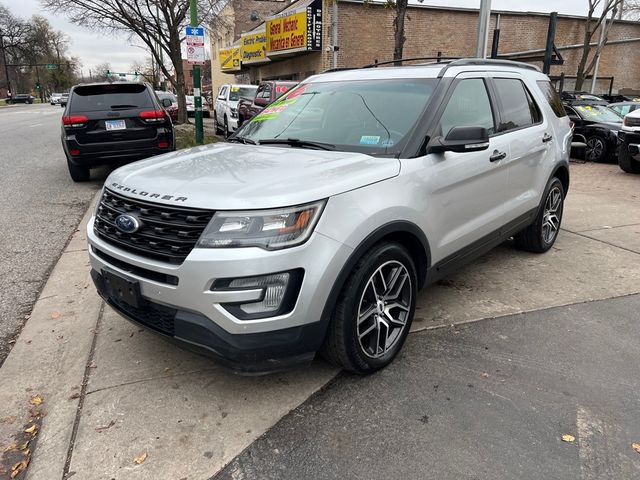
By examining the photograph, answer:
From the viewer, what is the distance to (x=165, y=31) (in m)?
20.1

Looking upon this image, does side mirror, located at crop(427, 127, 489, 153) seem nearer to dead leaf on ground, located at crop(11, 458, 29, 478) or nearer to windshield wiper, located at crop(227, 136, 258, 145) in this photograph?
windshield wiper, located at crop(227, 136, 258, 145)

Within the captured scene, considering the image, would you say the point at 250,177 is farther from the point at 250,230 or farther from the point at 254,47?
the point at 254,47

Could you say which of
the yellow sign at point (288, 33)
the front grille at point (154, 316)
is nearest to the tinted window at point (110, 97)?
the front grille at point (154, 316)

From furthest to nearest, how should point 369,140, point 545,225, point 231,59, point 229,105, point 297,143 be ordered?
point 231,59 → point 229,105 → point 545,225 → point 297,143 → point 369,140

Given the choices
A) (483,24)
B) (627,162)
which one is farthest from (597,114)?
(483,24)

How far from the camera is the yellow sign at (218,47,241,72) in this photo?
31.4 m

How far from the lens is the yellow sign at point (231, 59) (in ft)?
103

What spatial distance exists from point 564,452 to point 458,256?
1558 millimetres

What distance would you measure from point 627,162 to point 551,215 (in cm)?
676

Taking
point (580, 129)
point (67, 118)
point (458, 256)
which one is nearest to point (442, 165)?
point (458, 256)

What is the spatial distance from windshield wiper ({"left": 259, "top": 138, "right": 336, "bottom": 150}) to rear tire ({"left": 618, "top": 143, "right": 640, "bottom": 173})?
948cm

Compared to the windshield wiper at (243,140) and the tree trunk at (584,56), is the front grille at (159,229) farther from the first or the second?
the tree trunk at (584,56)

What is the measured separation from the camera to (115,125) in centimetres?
828

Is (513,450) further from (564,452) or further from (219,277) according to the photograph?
(219,277)
